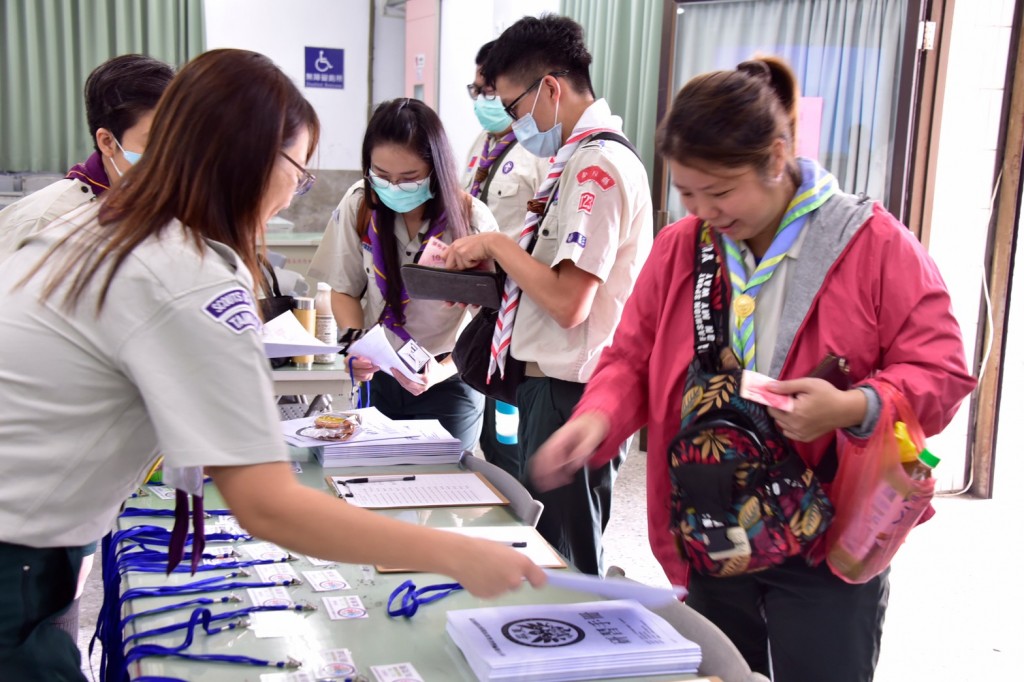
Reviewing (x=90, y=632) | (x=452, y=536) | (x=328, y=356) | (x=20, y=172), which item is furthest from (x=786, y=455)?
(x=20, y=172)

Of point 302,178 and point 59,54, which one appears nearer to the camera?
point 302,178

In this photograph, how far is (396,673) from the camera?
4.01 ft

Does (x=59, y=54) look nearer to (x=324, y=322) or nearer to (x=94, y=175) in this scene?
(x=324, y=322)

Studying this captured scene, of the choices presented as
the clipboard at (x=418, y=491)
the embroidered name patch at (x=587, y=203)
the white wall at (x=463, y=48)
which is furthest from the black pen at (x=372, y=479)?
the white wall at (x=463, y=48)

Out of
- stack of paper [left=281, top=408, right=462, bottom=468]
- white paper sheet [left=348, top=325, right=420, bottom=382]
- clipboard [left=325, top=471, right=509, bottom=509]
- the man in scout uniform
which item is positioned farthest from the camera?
the man in scout uniform

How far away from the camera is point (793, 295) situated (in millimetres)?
1495

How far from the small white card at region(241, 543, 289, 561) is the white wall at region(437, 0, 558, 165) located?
451cm

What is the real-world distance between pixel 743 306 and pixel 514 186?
7.02 ft

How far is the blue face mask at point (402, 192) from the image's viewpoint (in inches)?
101

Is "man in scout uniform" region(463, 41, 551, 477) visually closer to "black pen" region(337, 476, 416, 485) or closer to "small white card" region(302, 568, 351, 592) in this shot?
"black pen" region(337, 476, 416, 485)

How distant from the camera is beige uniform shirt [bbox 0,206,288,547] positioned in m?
1.00

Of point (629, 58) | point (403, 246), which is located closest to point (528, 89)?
point (403, 246)

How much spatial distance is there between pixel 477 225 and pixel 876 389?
1.57 meters

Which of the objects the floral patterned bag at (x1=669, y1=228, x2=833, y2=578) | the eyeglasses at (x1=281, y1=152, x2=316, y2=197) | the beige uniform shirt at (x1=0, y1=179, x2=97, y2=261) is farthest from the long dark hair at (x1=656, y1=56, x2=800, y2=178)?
the beige uniform shirt at (x1=0, y1=179, x2=97, y2=261)
